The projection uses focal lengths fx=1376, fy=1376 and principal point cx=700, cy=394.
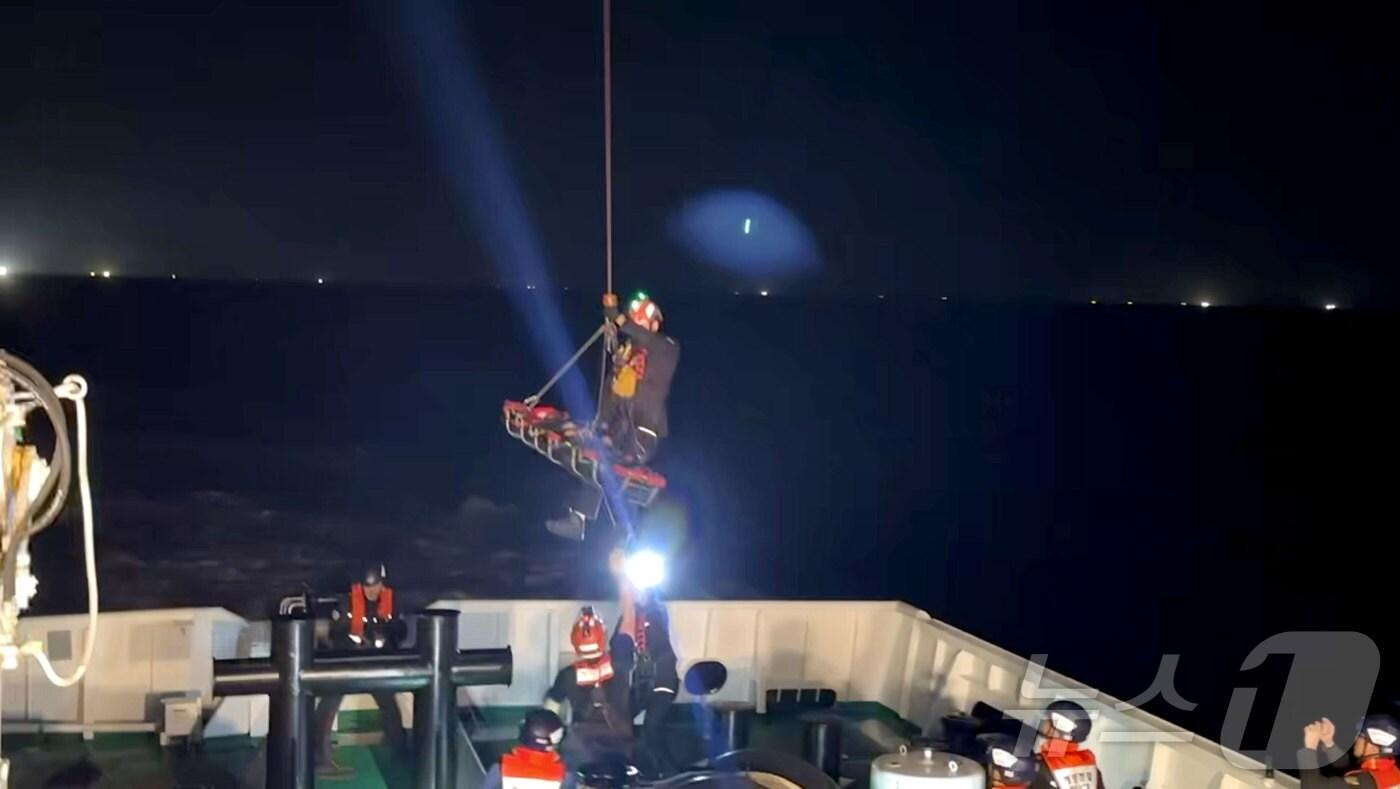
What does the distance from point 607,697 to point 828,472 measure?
23.1 m

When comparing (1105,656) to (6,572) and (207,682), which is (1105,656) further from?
(6,572)

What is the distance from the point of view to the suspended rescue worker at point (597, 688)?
217 inches

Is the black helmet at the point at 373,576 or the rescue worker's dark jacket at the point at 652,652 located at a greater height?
the black helmet at the point at 373,576

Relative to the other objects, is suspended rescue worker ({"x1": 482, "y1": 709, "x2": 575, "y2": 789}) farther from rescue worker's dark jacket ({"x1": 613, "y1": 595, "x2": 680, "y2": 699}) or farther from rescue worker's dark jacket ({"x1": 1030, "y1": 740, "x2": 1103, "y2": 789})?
rescue worker's dark jacket ({"x1": 1030, "y1": 740, "x2": 1103, "y2": 789})

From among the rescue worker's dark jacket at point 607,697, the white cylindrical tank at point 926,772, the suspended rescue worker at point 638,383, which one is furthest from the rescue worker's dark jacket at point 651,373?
the white cylindrical tank at point 926,772

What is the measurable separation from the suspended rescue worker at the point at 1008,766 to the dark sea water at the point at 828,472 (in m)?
1.60

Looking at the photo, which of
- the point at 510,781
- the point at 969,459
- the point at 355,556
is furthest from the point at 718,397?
the point at 510,781

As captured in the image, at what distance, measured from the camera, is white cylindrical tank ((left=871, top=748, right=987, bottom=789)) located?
4.30 metres

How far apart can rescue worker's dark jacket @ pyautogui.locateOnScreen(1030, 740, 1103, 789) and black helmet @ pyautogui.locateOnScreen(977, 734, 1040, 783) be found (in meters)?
0.12

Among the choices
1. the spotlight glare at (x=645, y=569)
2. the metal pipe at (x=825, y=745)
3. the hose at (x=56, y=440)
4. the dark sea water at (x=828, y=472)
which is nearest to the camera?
the hose at (x=56, y=440)

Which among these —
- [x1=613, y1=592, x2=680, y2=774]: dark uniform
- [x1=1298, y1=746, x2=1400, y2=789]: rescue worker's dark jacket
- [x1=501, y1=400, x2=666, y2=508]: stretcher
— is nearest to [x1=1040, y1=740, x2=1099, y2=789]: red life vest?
[x1=1298, y1=746, x2=1400, y2=789]: rescue worker's dark jacket

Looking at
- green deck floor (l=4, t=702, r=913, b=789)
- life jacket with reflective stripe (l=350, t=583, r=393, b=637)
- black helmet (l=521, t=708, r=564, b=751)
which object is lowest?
green deck floor (l=4, t=702, r=913, b=789)

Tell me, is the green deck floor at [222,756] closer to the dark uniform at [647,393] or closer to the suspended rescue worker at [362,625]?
the suspended rescue worker at [362,625]

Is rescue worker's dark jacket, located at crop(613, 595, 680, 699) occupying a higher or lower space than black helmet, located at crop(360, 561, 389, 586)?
lower
